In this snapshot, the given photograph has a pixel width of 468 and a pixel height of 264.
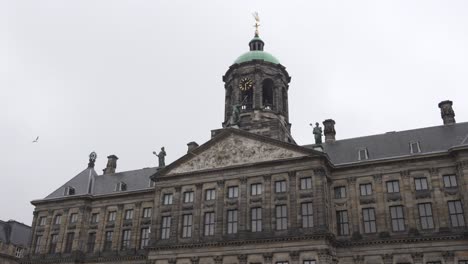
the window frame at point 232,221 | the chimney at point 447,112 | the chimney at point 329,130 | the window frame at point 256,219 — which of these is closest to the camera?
the window frame at point 256,219

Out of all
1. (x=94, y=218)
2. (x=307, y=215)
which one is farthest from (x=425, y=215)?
(x=94, y=218)

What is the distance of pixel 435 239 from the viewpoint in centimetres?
3588

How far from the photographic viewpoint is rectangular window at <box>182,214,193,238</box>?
1641 inches

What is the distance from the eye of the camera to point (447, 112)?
144 feet

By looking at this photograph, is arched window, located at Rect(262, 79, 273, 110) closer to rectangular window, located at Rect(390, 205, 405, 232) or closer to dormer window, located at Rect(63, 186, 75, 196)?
rectangular window, located at Rect(390, 205, 405, 232)

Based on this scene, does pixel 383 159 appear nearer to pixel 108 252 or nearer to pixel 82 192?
pixel 108 252

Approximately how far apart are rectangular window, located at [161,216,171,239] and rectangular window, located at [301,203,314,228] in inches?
496

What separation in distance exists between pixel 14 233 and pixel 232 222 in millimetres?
42345

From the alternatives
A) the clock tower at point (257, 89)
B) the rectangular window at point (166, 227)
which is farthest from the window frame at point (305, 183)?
the rectangular window at point (166, 227)

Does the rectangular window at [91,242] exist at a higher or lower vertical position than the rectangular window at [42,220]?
lower

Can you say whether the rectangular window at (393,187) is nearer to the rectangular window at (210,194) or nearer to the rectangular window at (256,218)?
the rectangular window at (256,218)

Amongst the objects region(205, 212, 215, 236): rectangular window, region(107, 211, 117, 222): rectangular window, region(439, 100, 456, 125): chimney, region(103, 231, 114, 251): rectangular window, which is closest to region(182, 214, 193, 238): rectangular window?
region(205, 212, 215, 236): rectangular window

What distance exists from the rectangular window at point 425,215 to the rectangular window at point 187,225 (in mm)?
19348

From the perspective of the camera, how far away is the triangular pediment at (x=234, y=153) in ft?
134
